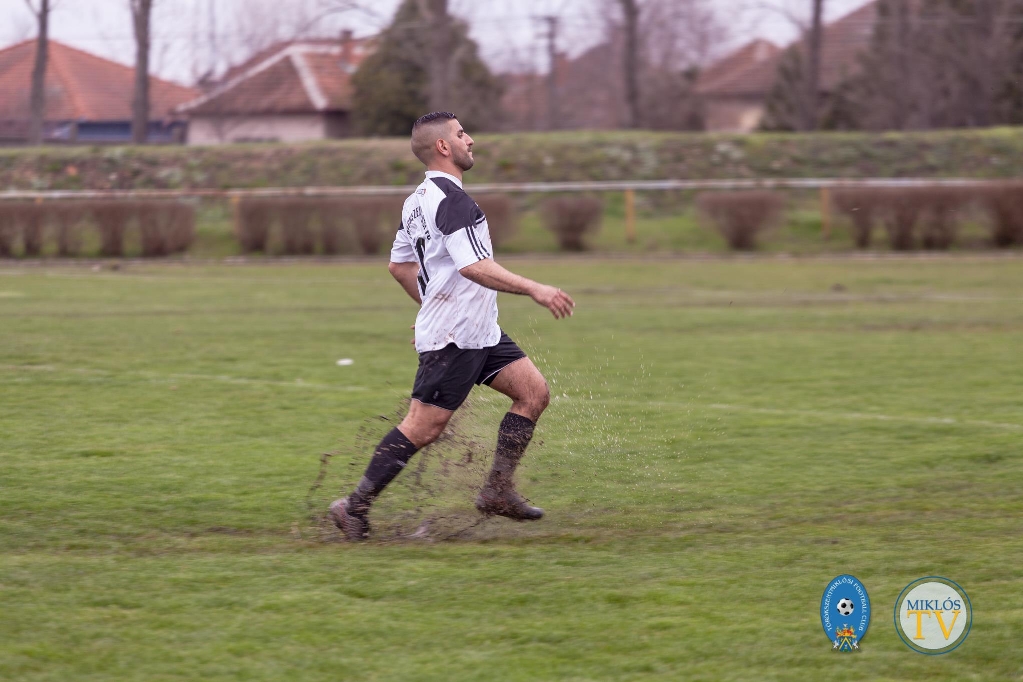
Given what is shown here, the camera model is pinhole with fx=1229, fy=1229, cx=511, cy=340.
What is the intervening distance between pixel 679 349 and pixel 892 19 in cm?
3224

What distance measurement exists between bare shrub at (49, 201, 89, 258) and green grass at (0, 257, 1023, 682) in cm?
1134

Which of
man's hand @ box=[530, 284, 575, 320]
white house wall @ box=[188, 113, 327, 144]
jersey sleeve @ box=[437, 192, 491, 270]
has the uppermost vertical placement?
white house wall @ box=[188, 113, 327, 144]

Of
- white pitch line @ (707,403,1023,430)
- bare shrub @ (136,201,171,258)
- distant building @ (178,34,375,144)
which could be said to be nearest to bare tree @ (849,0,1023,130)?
distant building @ (178,34,375,144)

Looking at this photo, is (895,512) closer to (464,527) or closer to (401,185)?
(464,527)

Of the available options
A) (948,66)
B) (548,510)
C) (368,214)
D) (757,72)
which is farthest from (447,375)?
(757,72)

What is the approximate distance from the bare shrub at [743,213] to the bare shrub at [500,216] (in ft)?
12.8

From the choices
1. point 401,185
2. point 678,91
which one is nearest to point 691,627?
point 401,185

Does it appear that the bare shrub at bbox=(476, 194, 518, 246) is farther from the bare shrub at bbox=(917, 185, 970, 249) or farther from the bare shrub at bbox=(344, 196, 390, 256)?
the bare shrub at bbox=(917, 185, 970, 249)

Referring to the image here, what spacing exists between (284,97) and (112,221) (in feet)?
97.6

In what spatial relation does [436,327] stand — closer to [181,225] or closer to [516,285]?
[516,285]

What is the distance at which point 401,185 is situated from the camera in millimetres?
29078

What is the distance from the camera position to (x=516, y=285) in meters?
4.56

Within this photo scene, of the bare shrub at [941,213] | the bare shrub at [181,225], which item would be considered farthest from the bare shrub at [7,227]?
the bare shrub at [941,213]

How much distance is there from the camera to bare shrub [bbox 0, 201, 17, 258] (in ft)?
76.2
